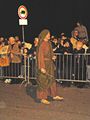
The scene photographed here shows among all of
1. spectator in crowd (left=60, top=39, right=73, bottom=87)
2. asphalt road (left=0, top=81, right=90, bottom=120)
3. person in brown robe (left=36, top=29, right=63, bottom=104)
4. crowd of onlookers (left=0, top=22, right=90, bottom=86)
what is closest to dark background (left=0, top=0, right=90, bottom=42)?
crowd of onlookers (left=0, top=22, right=90, bottom=86)

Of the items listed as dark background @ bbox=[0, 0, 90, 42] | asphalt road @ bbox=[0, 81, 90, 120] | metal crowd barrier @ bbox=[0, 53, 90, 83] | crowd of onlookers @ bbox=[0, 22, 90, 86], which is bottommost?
asphalt road @ bbox=[0, 81, 90, 120]

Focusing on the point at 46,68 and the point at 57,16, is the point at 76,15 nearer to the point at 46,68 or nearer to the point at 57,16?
the point at 57,16

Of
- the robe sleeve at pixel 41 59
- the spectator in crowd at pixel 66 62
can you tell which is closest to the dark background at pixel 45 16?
the spectator in crowd at pixel 66 62

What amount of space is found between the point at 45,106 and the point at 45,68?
1065mm

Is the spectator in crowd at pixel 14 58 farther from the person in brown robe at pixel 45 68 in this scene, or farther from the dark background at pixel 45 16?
the dark background at pixel 45 16

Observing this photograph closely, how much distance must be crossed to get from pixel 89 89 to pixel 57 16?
14.5 meters

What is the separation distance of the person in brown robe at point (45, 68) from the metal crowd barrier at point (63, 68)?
210 centimetres

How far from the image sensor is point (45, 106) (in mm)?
11766

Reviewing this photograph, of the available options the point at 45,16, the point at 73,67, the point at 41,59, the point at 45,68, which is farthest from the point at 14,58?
the point at 45,16

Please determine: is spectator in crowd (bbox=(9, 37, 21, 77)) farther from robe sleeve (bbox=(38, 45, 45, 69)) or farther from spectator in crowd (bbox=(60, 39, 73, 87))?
robe sleeve (bbox=(38, 45, 45, 69))

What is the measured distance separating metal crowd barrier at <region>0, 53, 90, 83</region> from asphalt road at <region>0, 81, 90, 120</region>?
577 millimetres

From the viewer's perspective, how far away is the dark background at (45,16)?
27.4 meters

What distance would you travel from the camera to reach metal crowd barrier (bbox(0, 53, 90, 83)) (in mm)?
14641

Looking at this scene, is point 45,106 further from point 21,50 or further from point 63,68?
point 21,50
